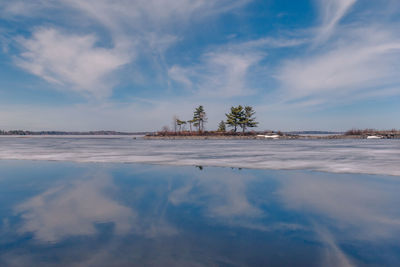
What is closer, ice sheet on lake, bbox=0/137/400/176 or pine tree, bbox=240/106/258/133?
ice sheet on lake, bbox=0/137/400/176

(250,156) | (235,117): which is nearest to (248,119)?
(235,117)

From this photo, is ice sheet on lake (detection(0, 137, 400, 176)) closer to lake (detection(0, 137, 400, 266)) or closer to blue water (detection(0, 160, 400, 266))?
lake (detection(0, 137, 400, 266))

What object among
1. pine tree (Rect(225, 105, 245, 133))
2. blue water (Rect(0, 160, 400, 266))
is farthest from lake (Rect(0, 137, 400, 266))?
pine tree (Rect(225, 105, 245, 133))

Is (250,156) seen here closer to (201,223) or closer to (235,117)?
(201,223)

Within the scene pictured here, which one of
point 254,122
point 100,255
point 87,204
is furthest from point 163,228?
point 254,122

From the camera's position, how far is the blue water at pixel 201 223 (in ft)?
9.33

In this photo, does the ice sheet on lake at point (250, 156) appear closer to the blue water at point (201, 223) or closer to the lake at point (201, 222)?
the lake at point (201, 222)

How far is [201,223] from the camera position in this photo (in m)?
3.91

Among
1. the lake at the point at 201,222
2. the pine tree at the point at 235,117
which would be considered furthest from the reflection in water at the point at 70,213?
the pine tree at the point at 235,117

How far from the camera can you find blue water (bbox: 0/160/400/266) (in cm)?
284

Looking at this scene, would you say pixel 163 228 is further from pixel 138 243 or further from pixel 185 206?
pixel 185 206

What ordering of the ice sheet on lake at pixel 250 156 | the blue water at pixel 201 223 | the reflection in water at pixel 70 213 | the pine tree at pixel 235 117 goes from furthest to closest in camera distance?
the pine tree at pixel 235 117
the ice sheet on lake at pixel 250 156
the reflection in water at pixel 70 213
the blue water at pixel 201 223

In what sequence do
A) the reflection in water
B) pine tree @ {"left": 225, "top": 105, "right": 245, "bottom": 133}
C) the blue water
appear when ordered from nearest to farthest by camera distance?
the blue water
the reflection in water
pine tree @ {"left": 225, "top": 105, "right": 245, "bottom": 133}

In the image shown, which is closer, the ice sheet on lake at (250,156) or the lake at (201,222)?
the lake at (201,222)
